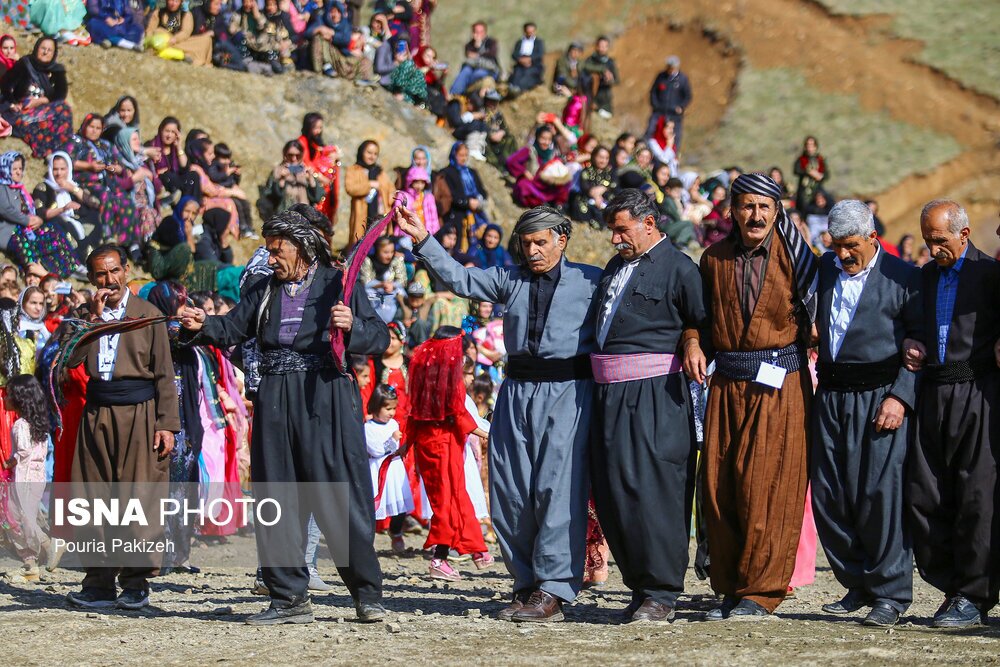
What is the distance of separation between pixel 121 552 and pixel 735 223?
144 inches

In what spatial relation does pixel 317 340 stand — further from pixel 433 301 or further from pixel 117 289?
pixel 433 301

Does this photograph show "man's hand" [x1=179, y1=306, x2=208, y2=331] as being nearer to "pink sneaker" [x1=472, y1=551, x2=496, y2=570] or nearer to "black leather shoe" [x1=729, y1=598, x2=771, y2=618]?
"black leather shoe" [x1=729, y1=598, x2=771, y2=618]

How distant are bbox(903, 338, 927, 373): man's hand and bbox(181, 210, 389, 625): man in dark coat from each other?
2.54 m

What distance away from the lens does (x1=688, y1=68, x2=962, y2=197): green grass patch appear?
1112 inches

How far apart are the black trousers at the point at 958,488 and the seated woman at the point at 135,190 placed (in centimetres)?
926

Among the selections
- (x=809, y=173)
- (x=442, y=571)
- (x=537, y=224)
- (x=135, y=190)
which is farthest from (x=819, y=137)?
(x=537, y=224)

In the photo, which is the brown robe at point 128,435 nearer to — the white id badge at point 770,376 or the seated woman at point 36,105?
the white id badge at point 770,376

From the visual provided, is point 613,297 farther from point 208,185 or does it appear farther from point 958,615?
point 208,185

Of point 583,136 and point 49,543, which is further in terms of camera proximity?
point 583,136

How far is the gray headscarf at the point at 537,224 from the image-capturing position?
24.0ft

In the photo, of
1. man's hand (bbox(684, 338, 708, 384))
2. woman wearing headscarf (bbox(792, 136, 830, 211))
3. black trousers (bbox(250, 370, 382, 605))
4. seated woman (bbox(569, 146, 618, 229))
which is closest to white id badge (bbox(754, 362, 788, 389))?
man's hand (bbox(684, 338, 708, 384))

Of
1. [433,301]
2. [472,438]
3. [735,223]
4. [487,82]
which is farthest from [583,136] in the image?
[735,223]

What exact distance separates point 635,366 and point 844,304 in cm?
106

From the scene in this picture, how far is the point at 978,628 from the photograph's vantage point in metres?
6.61
